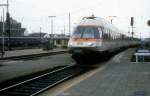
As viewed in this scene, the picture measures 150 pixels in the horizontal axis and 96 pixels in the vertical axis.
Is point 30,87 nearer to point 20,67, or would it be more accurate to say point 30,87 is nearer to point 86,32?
point 20,67

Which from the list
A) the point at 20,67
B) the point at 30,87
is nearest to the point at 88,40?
the point at 20,67

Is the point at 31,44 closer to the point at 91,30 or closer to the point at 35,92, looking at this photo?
the point at 91,30

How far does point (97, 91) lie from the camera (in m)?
13.9

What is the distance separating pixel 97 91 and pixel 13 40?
216 feet

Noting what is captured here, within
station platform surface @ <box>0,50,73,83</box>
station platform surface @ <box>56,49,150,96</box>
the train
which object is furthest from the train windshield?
station platform surface @ <box>56,49,150,96</box>

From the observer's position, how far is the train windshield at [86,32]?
28.5 meters

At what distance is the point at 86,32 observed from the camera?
2880cm

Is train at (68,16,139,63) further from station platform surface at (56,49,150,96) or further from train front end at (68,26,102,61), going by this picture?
station platform surface at (56,49,150,96)

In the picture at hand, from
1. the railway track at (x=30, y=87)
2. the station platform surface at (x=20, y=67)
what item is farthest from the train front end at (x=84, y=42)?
the railway track at (x=30, y=87)

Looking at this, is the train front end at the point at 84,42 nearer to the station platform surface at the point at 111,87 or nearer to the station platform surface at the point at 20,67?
the station platform surface at the point at 20,67

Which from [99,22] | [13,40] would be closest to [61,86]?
[99,22]

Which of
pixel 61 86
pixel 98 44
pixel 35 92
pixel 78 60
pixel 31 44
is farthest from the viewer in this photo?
pixel 31 44

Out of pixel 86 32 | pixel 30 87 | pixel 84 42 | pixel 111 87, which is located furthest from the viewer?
pixel 86 32

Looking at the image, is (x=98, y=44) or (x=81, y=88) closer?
(x=81, y=88)
